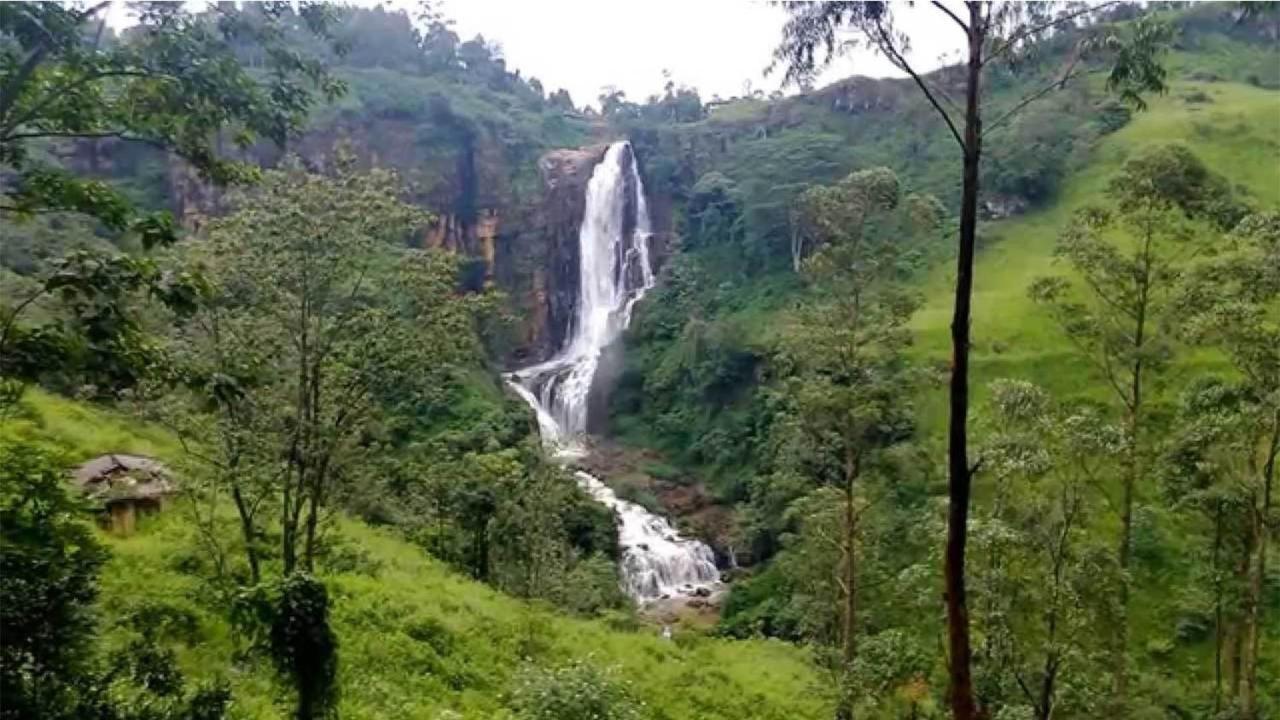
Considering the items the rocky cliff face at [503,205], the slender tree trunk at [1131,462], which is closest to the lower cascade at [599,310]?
the rocky cliff face at [503,205]

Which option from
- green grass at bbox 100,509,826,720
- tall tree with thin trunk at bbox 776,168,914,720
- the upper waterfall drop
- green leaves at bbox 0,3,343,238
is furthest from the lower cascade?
green leaves at bbox 0,3,343,238

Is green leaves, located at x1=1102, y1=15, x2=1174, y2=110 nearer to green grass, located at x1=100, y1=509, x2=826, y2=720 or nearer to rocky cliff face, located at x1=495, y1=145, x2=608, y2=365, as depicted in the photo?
green grass, located at x1=100, y1=509, x2=826, y2=720

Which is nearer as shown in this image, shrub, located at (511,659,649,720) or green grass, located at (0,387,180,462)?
shrub, located at (511,659,649,720)

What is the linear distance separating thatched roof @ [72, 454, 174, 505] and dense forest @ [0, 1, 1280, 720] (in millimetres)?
114

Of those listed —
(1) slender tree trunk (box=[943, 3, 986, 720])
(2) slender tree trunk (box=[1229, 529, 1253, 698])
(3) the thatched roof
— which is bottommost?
(2) slender tree trunk (box=[1229, 529, 1253, 698])

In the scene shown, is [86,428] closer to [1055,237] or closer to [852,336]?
[852,336]

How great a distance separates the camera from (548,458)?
3106cm

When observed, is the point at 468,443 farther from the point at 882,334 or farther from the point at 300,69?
the point at 300,69

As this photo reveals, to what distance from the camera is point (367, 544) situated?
22844 mm

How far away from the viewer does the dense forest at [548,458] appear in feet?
23.0

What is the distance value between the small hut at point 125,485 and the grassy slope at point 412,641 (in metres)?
0.38

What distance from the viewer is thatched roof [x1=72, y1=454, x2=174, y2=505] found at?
17906 mm

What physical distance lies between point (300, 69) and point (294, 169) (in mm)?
6230

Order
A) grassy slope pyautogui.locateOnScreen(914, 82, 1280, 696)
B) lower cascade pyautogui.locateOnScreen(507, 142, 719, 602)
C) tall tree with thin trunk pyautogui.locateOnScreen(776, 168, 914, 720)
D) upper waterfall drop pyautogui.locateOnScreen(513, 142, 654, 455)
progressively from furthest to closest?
upper waterfall drop pyautogui.locateOnScreen(513, 142, 654, 455), lower cascade pyautogui.locateOnScreen(507, 142, 719, 602), grassy slope pyautogui.locateOnScreen(914, 82, 1280, 696), tall tree with thin trunk pyautogui.locateOnScreen(776, 168, 914, 720)
